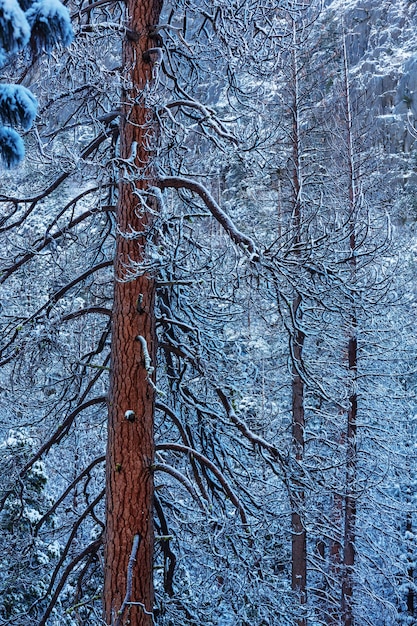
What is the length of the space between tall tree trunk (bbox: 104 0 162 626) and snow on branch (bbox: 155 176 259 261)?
0.21 meters

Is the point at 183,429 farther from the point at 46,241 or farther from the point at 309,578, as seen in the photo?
the point at 309,578

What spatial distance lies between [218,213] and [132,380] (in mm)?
1204

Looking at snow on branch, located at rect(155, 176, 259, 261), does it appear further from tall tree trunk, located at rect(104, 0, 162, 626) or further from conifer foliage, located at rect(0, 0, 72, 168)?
conifer foliage, located at rect(0, 0, 72, 168)

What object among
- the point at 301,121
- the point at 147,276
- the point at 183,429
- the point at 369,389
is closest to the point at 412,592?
the point at 369,389

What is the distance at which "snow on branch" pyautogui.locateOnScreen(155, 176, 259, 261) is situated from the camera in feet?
11.2

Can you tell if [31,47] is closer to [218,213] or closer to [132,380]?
[218,213]

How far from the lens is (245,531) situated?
3742 millimetres

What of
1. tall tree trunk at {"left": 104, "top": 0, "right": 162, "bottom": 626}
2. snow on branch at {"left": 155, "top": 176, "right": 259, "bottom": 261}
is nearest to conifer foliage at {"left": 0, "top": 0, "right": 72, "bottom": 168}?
tall tree trunk at {"left": 104, "top": 0, "right": 162, "bottom": 626}

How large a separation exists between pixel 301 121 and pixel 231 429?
5656mm

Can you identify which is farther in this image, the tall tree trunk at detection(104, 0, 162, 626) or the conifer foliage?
the tall tree trunk at detection(104, 0, 162, 626)

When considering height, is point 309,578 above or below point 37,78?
below

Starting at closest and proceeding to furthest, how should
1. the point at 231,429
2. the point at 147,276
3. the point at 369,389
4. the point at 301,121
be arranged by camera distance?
the point at 147,276
the point at 231,429
the point at 301,121
the point at 369,389

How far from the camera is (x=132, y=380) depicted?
3539 mm

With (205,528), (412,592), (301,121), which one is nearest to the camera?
(205,528)
